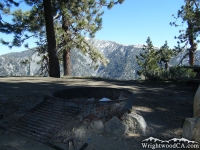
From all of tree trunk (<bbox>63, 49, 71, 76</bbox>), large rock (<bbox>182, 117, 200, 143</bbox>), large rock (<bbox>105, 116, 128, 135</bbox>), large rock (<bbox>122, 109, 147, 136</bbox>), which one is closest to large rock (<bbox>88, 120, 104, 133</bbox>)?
large rock (<bbox>105, 116, 128, 135</bbox>)

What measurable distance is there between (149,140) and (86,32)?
15.3m

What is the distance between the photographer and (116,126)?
447 cm

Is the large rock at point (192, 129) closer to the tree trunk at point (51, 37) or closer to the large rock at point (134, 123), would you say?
the large rock at point (134, 123)

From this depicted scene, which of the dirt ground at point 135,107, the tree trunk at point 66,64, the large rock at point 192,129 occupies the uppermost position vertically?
the tree trunk at point 66,64

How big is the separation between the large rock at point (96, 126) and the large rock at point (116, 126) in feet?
0.42

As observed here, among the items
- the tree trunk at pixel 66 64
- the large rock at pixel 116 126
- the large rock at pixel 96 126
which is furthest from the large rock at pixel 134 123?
the tree trunk at pixel 66 64

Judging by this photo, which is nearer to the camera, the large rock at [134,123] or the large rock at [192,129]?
the large rock at [192,129]

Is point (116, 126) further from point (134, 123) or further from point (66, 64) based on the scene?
point (66, 64)

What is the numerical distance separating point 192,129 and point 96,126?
183 centimetres

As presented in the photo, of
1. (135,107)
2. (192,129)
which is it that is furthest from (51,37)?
(192,129)

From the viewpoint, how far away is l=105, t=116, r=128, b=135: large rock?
4416mm

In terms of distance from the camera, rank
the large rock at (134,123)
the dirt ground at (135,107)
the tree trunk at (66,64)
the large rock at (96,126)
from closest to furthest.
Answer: the dirt ground at (135,107) < the large rock at (96,126) < the large rock at (134,123) < the tree trunk at (66,64)

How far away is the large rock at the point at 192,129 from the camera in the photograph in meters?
3.39

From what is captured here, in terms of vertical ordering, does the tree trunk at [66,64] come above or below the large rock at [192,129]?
above
